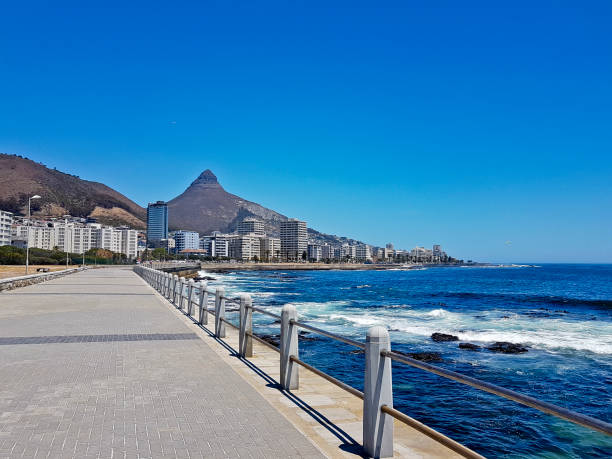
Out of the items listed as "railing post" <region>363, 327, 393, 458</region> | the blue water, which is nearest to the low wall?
the blue water

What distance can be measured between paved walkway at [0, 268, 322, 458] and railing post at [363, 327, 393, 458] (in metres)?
0.58

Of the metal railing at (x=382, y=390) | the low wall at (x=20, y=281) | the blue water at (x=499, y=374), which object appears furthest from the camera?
the low wall at (x=20, y=281)

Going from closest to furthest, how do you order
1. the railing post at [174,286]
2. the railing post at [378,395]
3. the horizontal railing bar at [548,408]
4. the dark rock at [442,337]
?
the horizontal railing bar at [548,408], the railing post at [378,395], the railing post at [174,286], the dark rock at [442,337]

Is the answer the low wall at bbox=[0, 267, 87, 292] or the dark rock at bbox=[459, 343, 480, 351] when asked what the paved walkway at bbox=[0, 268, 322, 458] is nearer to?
the dark rock at bbox=[459, 343, 480, 351]

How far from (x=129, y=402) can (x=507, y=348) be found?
1644 cm

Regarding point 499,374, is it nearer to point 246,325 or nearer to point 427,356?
point 427,356

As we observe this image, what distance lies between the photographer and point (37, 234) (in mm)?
180625

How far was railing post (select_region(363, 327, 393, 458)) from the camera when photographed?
15.1 ft

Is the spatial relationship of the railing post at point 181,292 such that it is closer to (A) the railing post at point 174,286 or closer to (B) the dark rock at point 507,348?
(A) the railing post at point 174,286

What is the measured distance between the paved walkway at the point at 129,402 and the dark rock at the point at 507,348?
12455mm

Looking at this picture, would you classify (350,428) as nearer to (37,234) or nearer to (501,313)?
(501,313)

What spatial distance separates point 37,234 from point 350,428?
199738 millimetres

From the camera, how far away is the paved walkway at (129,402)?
4.71 meters

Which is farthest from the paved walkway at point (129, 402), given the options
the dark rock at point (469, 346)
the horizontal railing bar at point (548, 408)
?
the dark rock at point (469, 346)
